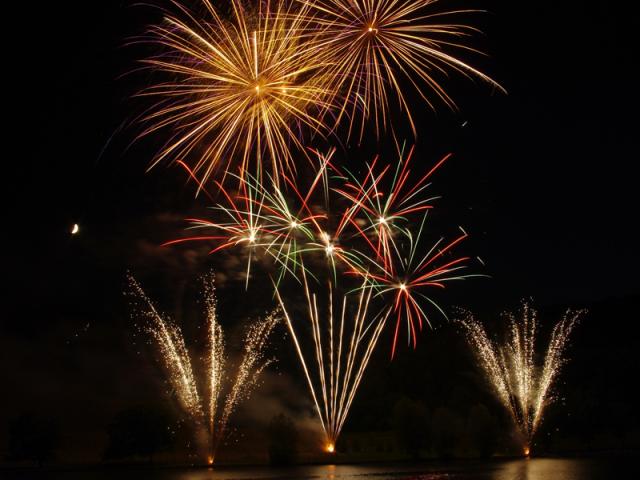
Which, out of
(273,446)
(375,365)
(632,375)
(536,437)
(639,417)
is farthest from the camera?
(375,365)

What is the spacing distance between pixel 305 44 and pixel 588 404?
6009 cm

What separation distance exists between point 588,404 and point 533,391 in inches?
307

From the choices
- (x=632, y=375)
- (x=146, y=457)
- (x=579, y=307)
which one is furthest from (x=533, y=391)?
(x=579, y=307)

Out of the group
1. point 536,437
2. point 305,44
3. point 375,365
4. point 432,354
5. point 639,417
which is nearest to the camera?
point 305,44

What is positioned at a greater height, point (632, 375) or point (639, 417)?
point (632, 375)

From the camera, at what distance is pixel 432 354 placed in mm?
94938

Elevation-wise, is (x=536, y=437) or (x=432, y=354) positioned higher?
(x=432, y=354)

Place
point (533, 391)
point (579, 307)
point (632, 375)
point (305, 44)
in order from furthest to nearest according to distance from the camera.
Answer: point (579, 307)
point (632, 375)
point (533, 391)
point (305, 44)

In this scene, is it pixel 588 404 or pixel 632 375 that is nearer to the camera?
pixel 588 404

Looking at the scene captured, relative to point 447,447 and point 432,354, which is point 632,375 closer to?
point 432,354

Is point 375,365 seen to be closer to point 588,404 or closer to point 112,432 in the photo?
point 588,404

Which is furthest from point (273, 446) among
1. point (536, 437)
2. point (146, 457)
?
point (536, 437)

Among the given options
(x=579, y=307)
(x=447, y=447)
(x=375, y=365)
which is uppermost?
(x=579, y=307)

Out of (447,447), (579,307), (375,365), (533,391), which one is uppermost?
(579,307)
